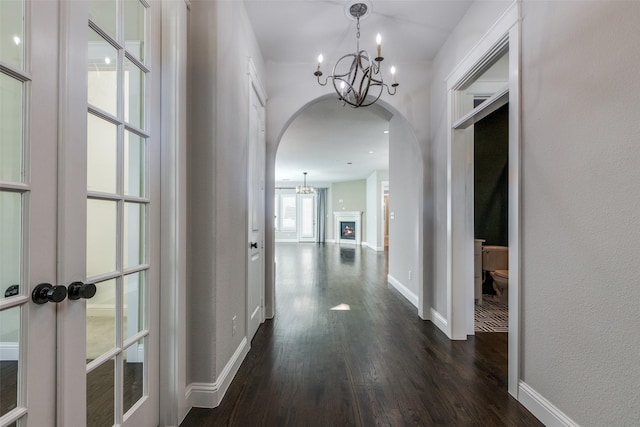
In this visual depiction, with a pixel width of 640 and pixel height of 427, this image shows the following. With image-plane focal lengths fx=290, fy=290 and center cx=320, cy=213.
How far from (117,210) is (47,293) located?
43 cm

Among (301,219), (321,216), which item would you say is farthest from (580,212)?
(301,219)

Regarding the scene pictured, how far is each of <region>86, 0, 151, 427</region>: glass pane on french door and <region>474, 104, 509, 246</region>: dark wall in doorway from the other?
4.56 metres

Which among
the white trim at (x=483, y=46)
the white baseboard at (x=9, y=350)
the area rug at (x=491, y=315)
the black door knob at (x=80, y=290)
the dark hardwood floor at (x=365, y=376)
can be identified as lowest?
the area rug at (x=491, y=315)

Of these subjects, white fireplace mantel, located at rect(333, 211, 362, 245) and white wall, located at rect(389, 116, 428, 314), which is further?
white fireplace mantel, located at rect(333, 211, 362, 245)

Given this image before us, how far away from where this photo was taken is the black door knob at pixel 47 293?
86cm

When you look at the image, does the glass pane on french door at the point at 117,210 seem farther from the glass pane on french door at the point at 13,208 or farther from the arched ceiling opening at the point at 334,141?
the arched ceiling opening at the point at 334,141

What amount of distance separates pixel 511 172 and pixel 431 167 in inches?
53.1

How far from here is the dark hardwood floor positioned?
64.6 inches

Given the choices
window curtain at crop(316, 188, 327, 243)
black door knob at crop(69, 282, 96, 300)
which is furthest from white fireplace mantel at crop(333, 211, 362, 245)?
black door knob at crop(69, 282, 96, 300)

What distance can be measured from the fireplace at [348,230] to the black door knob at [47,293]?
1188cm

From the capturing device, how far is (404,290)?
4.24 meters

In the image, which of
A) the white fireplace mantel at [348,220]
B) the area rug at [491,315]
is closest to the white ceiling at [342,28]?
the area rug at [491,315]

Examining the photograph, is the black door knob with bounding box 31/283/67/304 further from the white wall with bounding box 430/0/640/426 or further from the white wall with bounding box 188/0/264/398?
the white wall with bounding box 430/0/640/426

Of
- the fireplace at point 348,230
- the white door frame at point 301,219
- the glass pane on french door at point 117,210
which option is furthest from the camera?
the white door frame at point 301,219
